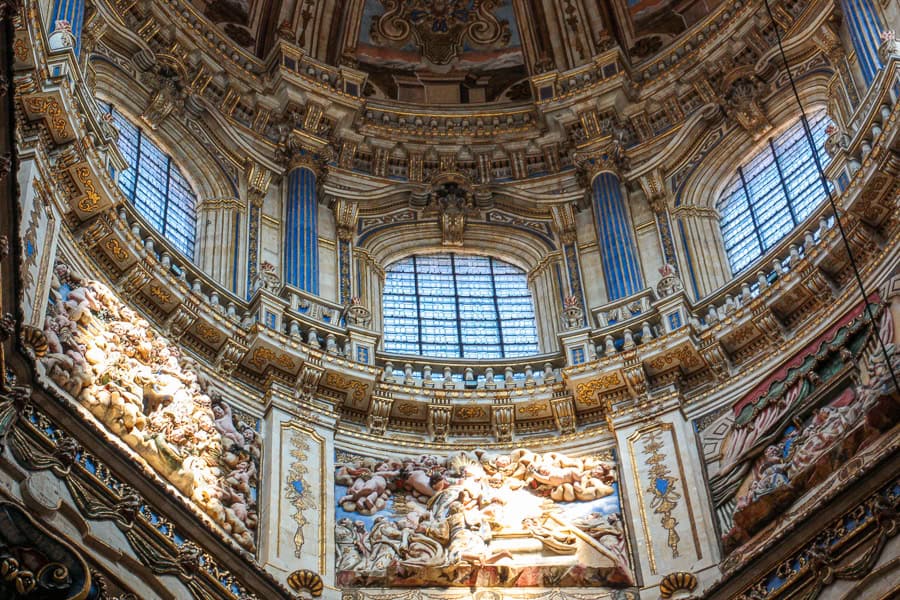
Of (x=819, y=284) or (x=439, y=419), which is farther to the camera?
(x=439, y=419)

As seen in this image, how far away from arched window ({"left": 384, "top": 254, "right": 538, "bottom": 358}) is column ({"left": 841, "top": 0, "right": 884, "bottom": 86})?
27.1 feet

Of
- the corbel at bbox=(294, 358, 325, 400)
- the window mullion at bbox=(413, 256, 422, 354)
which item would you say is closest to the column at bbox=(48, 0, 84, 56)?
the corbel at bbox=(294, 358, 325, 400)

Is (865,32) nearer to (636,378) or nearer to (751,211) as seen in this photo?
(751,211)

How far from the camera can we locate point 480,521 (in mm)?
25562

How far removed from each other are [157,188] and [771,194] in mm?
12178

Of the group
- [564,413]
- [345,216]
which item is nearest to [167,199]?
[345,216]

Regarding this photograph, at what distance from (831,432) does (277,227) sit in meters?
12.8

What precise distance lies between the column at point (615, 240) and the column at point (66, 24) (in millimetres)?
11184

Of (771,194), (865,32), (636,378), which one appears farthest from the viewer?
(771,194)

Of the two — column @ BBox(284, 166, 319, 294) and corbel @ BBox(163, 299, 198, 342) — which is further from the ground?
column @ BBox(284, 166, 319, 294)

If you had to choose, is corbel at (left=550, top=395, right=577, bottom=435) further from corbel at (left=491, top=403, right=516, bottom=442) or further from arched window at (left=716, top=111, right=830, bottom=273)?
arched window at (left=716, top=111, right=830, bottom=273)

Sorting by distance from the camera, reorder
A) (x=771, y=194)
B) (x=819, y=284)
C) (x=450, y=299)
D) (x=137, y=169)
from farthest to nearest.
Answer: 1. (x=450, y=299)
2. (x=771, y=194)
3. (x=137, y=169)
4. (x=819, y=284)

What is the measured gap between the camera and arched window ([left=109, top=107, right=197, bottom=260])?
29.2 m

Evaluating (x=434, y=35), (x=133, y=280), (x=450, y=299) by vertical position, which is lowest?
(x=133, y=280)
